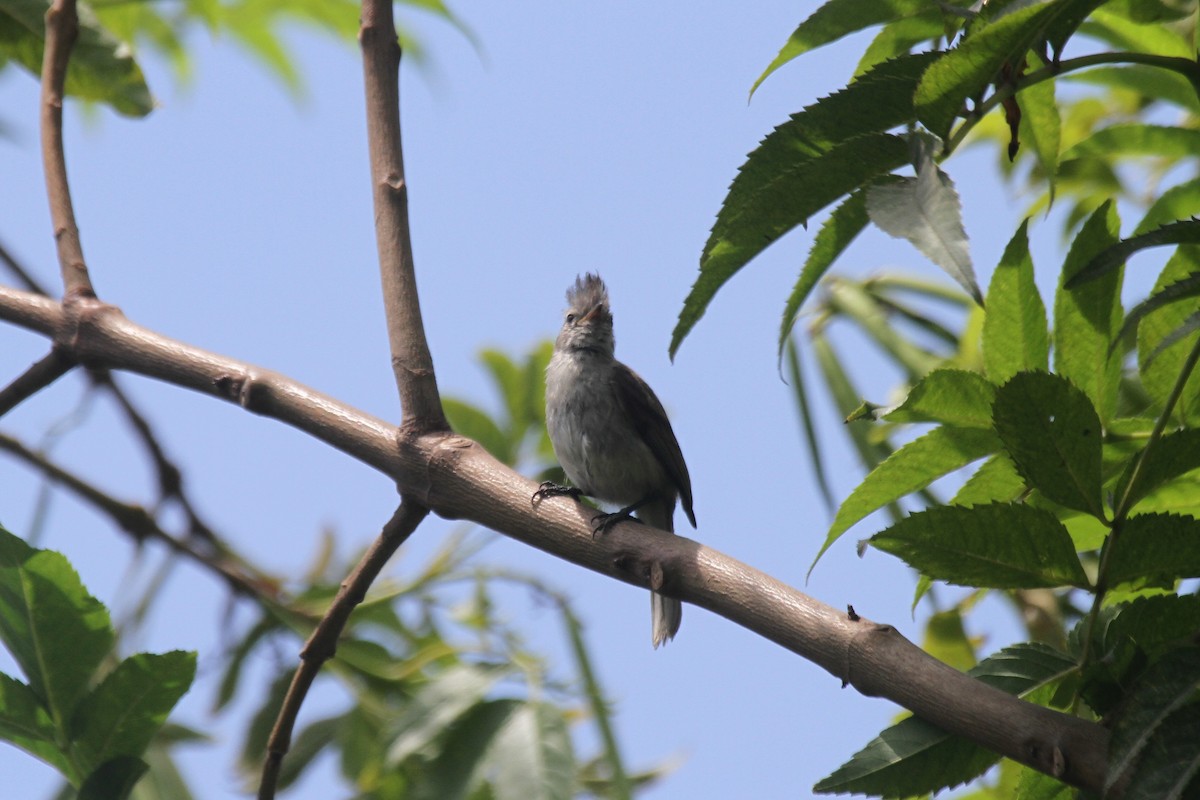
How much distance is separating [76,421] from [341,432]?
5.12 feet

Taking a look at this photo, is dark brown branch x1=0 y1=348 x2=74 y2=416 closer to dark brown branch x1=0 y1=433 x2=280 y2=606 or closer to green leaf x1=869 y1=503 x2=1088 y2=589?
dark brown branch x1=0 y1=433 x2=280 y2=606

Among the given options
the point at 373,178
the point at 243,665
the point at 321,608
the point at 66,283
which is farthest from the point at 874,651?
the point at 243,665

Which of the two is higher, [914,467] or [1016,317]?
[1016,317]

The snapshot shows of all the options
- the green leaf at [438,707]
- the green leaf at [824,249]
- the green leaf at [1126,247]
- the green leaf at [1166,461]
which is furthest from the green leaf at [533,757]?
the green leaf at [1126,247]

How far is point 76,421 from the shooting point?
323 cm

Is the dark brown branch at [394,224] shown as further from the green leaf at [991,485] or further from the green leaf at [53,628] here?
the green leaf at [991,485]

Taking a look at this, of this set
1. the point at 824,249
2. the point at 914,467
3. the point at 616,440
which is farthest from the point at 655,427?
the point at 824,249

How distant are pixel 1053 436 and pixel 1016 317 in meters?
0.30

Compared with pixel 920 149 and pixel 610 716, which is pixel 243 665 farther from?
pixel 920 149

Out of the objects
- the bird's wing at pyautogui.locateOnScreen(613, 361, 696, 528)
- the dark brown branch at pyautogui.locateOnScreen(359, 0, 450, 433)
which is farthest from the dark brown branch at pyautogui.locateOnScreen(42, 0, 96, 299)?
the bird's wing at pyautogui.locateOnScreen(613, 361, 696, 528)

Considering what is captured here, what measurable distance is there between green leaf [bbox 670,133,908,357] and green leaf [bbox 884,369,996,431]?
320mm

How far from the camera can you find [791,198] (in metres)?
1.58

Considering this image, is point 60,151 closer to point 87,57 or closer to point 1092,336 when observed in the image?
point 87,57

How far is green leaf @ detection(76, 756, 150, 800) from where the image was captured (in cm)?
172
